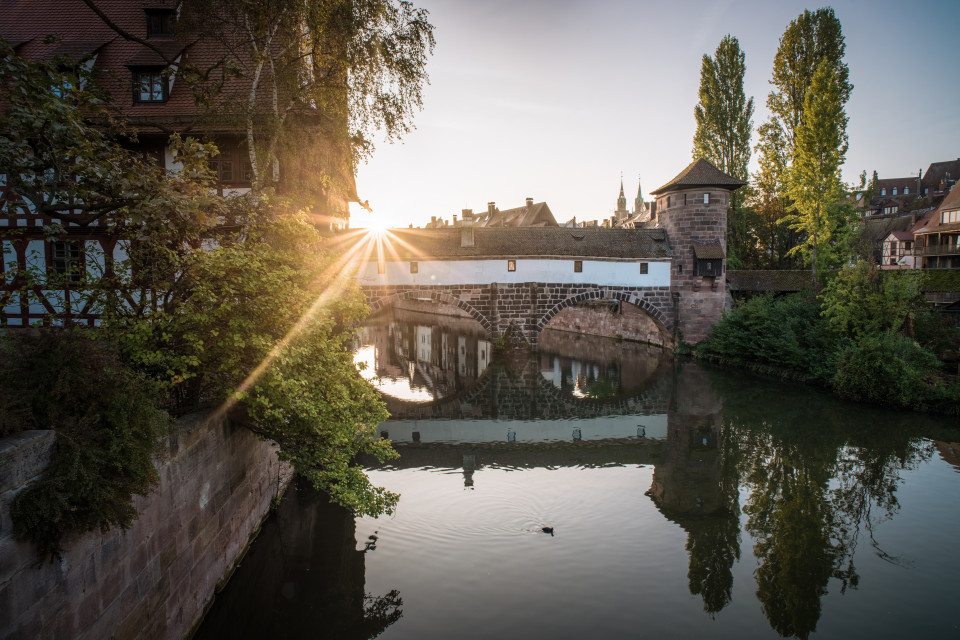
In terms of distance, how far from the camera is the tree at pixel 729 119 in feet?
105

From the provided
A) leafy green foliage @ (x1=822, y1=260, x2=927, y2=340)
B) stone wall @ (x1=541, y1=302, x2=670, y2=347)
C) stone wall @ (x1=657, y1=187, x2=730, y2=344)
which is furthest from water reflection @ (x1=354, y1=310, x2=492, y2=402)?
leafy green foliage @ (x1=822, y1=260, x2=927, y2=340)

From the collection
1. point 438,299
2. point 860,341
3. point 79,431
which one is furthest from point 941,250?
point 79,431

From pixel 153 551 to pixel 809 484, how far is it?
11.2 meters

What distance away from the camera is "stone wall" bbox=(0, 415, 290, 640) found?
3807 mm

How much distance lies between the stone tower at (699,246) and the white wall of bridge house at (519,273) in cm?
94

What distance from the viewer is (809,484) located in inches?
450

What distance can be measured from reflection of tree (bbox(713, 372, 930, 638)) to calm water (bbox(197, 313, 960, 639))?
0.04 metres

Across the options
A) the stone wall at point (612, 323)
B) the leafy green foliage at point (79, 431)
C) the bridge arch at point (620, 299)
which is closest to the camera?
the leafy green foliage at point (79, 431)

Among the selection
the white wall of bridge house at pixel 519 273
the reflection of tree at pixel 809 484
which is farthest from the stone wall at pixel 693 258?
the reflection of tree at pixel 809 484

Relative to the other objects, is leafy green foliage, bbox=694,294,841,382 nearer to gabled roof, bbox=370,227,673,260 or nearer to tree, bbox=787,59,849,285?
tree, bbox=787,59,849,285

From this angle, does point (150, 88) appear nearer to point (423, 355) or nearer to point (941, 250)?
point (423, 355)

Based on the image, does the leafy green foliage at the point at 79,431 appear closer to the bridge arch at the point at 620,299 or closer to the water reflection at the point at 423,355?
the water reflection at the point at 423,355

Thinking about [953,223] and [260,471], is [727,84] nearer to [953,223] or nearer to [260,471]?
[953,223]

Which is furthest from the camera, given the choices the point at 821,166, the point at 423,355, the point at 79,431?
the point at 423,355
